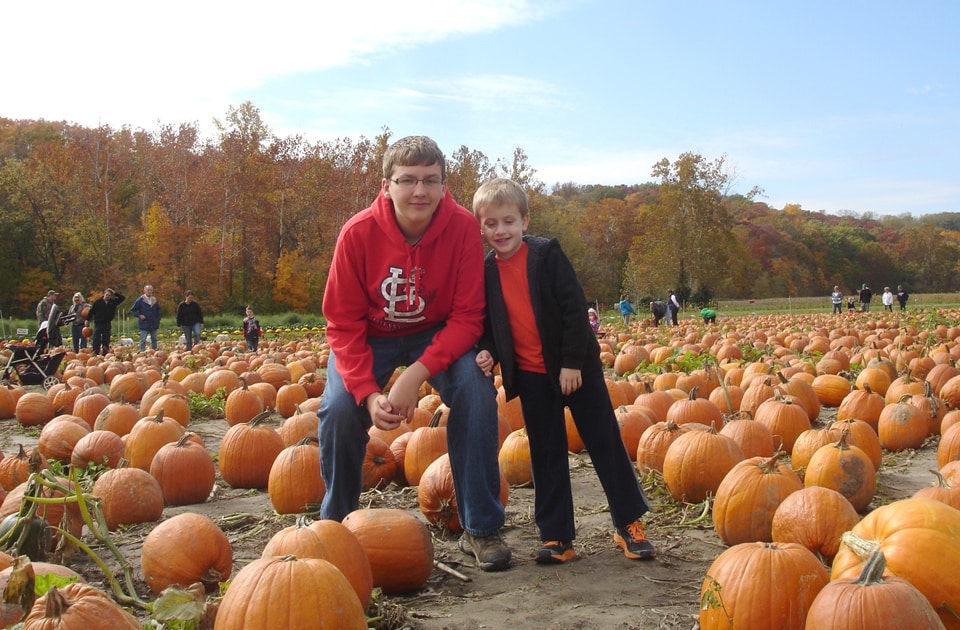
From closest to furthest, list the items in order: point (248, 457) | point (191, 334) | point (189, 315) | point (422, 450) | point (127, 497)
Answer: point (127, 497)
point (422, 450)
point (248, 457)
point (189, 315)
point (191, 334)

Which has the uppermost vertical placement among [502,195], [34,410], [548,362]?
[502,195]

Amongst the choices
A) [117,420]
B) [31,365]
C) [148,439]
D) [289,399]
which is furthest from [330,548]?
[31,365]

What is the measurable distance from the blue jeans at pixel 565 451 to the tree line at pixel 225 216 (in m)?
40.7

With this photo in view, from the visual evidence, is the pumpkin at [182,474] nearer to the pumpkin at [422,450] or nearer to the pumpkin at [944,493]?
the pumpkin at [422,450]

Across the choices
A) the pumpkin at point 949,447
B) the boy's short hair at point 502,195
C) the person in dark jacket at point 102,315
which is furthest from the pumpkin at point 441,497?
the person in dark jacket at point 102,315

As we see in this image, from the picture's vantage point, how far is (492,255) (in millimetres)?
3895

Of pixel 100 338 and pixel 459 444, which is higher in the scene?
pixel 459 444

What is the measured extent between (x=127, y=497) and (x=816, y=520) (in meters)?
3.38

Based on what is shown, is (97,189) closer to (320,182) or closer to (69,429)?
(320,182)

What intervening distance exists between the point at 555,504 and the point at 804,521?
1.07m

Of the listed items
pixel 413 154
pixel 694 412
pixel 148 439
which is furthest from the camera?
pixel 694 412

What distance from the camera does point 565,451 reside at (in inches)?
151

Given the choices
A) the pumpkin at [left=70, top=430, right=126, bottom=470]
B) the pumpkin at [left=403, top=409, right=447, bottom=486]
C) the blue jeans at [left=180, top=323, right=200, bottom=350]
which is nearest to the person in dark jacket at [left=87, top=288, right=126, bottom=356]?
the blue jeans at [left=180, top=323, right=200, bottom=350]

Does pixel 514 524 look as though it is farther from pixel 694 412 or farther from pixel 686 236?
pixel 686 236
